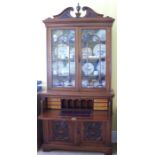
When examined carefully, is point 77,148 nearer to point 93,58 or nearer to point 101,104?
point 101,104

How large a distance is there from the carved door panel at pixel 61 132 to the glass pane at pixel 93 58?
0.59 metres

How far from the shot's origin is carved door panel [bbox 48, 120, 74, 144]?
2911 millimetres

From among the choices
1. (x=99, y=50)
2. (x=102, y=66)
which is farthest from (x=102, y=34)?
(x=102, y=66)

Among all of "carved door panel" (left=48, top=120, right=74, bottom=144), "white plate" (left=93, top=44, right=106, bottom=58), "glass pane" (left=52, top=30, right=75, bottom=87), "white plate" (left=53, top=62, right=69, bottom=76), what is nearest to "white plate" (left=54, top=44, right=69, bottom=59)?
"glass pane" (left=52, top=30, right=75, bottom=87)

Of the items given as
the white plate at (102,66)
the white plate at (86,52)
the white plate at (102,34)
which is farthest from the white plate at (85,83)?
the white plate at (102,34)

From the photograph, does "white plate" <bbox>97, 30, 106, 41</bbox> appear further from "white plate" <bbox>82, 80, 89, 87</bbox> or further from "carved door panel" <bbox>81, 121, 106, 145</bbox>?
"carved door panel" <bbox>81, 121, 106, 145</bbox>

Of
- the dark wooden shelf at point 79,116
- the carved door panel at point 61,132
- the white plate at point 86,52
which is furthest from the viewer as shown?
the white plate at point 86,52

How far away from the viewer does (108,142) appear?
2854 millimetres

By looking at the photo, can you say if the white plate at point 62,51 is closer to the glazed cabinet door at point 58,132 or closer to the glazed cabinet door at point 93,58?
the glazed cabinet door at point 93,58

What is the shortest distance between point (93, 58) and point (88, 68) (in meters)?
0.16

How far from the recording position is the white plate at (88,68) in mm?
3055
